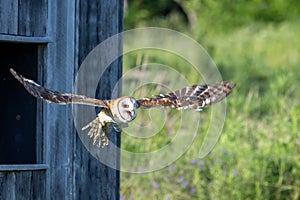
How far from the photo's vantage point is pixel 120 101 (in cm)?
438

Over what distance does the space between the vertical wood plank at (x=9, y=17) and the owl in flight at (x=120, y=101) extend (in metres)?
0.34

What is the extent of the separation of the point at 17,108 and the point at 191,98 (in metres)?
0.98

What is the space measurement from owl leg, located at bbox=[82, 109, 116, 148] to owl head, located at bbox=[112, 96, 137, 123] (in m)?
0.15

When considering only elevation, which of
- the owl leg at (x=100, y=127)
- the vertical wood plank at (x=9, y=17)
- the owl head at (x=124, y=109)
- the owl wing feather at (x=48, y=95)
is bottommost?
the owl leg at (x=100, y=127)

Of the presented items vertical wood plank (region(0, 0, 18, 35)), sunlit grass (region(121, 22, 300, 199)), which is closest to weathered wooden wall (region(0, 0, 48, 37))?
vertical wood plank (region(0, 0, 18, 35))

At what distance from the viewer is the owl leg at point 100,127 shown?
179 inches

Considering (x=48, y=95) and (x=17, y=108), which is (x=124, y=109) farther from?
(x=17, y=108)

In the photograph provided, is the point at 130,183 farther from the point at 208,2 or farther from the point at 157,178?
the point at 208,2

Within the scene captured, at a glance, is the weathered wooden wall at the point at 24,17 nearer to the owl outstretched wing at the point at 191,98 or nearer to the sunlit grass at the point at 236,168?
the owl outstretched wing at the point at 191,98

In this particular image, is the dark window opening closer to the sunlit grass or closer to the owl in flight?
the owl in flight

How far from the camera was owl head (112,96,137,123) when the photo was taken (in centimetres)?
434

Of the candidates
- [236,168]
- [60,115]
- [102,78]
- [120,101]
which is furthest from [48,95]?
[236,168]

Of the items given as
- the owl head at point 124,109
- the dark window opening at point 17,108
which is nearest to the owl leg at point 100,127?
the owl head at point 124,109

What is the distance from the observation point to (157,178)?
25.2 ft
